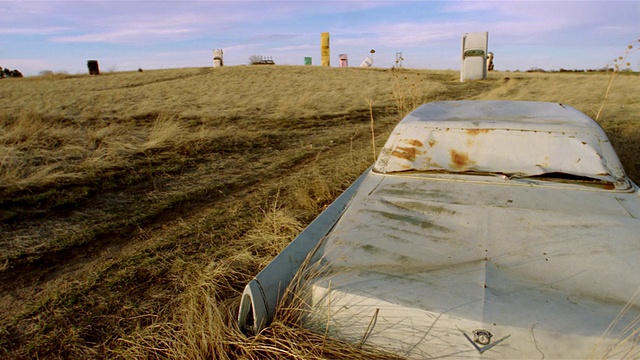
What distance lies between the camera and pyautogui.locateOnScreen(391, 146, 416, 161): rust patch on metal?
312 centimetres

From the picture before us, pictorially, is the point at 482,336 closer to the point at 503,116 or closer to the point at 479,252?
the point at 479,252

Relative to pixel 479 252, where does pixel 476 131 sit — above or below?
above

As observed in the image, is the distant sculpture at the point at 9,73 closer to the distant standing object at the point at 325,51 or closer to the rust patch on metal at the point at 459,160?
the distant standing object at the point at 325,51

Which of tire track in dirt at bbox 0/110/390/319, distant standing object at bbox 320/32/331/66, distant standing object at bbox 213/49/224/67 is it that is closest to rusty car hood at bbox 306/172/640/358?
tire track in dirt at bbox 0/110/390/319

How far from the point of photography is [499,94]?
576 inches

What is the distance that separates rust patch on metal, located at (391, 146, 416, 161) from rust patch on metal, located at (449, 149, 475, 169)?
28 centimetres

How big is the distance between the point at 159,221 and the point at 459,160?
3.13 m

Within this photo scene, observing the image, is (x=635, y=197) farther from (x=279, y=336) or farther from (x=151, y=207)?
(x=151, y=207)

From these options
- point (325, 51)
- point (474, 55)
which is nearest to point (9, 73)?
point (325, 51)

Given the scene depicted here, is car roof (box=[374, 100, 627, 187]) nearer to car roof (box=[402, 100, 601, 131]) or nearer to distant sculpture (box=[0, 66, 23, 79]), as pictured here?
car roof (box=[402, 100, 601, 131])

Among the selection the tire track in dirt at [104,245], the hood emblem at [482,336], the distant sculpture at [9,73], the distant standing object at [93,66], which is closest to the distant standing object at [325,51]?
the distant standing object at [93,66]

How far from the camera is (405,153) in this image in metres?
3.15

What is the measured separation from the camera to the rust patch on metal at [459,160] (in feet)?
9.68

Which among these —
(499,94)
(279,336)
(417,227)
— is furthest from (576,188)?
(499,94)
